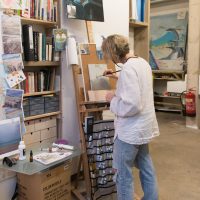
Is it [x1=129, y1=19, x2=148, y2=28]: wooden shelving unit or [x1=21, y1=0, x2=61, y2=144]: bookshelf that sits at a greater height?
[x1=129, y1=19, x2=148, y2=28]: wooden shelving unit

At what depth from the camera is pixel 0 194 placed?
238cm

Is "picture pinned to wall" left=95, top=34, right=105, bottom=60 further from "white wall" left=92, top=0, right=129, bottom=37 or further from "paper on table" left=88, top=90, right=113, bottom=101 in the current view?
"paper on table" left=88, top=90, right=113, bottom=101

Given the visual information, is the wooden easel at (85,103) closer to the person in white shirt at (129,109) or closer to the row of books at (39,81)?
the row of books at (39,81)

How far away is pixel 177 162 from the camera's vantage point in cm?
362

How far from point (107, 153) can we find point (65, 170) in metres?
0.40

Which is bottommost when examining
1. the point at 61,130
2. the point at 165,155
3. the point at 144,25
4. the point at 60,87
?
the point at 165,155

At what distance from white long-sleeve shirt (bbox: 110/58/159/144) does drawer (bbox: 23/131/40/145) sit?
95 cm

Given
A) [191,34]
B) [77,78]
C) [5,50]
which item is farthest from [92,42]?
[191,34]

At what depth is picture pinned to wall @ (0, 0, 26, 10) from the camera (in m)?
2.20

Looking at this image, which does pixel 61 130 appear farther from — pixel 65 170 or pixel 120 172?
pixel 120 172

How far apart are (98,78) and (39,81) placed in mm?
558

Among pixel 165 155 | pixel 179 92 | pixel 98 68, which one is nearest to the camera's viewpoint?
pixel 98 68

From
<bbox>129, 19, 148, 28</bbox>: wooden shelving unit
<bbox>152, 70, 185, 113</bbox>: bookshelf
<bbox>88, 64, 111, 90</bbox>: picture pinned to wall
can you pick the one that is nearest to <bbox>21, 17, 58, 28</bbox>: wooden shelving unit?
<bbox>88, 64, 111, 90</bbox>: picture pinned to wall

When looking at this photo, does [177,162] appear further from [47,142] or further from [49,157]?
[49,157]
